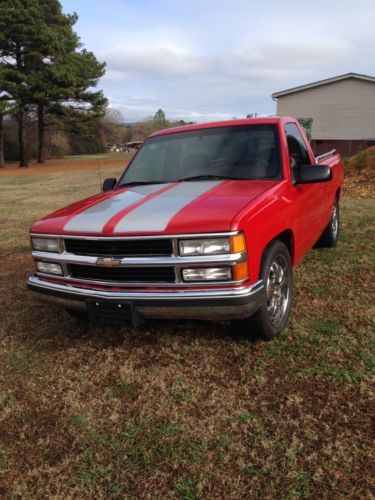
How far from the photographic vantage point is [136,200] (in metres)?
3.33

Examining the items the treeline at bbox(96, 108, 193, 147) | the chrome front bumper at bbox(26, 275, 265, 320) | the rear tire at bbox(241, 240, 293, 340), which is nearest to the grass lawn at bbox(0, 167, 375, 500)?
the rear tire at bbox(241, 240, 293, 340)

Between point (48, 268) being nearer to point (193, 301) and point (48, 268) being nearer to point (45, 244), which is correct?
point (45, 244)

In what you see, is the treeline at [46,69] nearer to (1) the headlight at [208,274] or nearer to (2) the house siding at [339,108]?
(2) the house siding at [339,108]

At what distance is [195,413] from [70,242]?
1.52m

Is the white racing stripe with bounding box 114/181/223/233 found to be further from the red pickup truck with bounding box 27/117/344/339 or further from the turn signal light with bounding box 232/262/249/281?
the turn signal light with bounding box 232/262/249/281

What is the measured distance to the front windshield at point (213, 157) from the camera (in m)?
3.67

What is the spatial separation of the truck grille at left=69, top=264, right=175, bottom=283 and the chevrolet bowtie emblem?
6 centimetres

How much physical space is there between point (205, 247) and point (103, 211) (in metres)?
0.95

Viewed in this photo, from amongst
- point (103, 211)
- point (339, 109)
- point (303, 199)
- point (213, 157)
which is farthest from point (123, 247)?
point (339, 109)

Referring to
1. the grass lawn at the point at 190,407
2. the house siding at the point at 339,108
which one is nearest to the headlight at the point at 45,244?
the grass lawn at the point at 190,407

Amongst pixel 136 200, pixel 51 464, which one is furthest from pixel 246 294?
pixel 51 464

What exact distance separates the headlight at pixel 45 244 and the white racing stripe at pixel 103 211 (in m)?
0.18

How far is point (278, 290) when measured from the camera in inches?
137

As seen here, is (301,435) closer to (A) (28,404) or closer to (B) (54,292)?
(A) (28,404)
